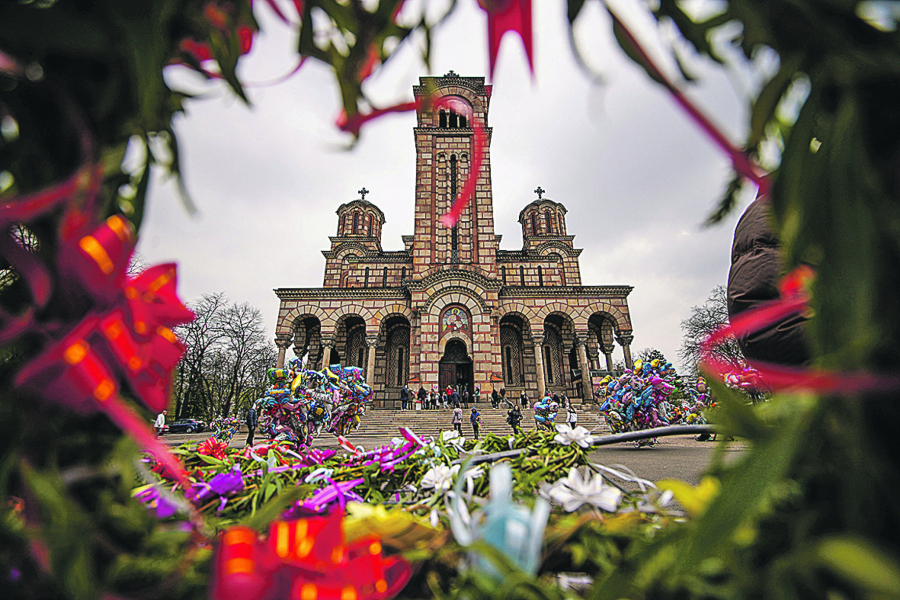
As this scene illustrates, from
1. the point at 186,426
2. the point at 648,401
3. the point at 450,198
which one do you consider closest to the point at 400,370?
the point at 450,198

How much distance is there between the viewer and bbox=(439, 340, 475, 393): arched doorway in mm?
19422

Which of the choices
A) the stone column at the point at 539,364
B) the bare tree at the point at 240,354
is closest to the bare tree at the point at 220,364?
the bare tree at the point at 240,354

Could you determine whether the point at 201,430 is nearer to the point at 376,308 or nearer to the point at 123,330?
the point at 376,308

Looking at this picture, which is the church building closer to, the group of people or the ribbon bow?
the group of people

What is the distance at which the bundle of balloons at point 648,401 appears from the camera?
7621mm

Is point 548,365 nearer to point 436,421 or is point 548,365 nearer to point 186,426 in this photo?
point 436,421

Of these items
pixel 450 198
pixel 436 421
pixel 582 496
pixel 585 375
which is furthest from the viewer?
pixel 450 198

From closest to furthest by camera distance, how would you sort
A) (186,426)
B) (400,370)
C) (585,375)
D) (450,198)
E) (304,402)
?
(304,402) < (585,375) < (400,370) < (450,198) < (186,426)

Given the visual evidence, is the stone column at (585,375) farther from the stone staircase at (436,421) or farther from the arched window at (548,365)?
the arched window at (548,365)

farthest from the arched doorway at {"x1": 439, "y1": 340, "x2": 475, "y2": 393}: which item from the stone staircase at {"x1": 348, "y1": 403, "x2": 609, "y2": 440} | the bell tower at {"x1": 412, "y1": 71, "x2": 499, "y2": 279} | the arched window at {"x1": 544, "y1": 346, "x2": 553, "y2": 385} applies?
the arched window at {"x1": 544, "y1": 346, "x2": 553, "y2": 385}

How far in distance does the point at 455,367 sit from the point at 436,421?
520 cm

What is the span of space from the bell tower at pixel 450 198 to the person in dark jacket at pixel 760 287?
17.6 metres

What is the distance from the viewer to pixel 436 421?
14672mm

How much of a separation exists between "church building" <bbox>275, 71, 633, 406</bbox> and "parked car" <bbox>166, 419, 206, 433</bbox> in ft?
34.0
